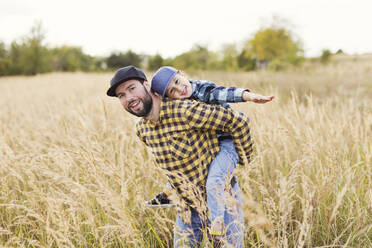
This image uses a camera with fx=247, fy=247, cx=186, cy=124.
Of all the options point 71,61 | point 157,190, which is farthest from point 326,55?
point 71,61

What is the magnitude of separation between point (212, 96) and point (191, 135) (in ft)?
0.81

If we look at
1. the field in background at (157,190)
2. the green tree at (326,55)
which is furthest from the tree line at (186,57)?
the field in background at (157,190)

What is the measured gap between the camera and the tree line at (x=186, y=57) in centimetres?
2298

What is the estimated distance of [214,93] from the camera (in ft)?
4.49

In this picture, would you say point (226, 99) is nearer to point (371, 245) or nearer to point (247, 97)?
point (247, 97)

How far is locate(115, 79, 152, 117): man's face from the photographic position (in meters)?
1.29

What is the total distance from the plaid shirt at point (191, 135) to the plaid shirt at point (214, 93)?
3.0 inches

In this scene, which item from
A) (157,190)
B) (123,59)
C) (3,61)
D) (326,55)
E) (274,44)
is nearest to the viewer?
(157,190)

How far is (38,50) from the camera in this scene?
88.6 feet

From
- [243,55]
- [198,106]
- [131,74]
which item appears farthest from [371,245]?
[243,55]

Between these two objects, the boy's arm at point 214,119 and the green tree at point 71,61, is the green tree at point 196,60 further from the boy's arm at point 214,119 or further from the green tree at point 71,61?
the boy's arm at point 214,119

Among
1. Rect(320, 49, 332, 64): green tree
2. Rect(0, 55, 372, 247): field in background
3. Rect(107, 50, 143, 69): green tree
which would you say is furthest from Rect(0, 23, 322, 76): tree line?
Rect(0, 55, 372, 247): field in background

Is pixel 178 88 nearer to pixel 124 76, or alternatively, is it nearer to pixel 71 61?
pixel 124 76

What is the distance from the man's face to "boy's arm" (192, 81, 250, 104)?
0.99ft
